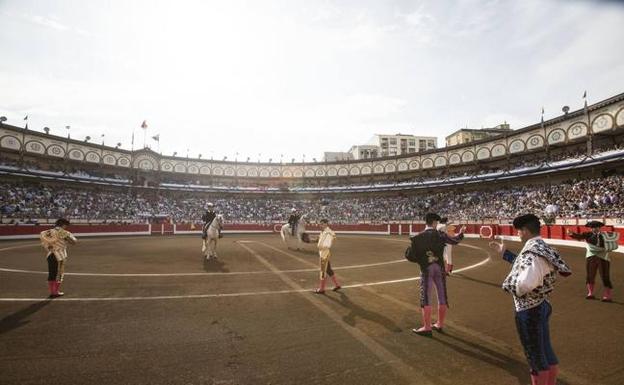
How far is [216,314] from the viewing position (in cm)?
642

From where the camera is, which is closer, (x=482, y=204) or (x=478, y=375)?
(x=478, y=375)

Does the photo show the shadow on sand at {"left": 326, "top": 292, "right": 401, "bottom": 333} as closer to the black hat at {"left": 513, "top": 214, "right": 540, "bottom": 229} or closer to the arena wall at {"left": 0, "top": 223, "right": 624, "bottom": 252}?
the black hat at {"left": 513, "top": 214, "right": 540, "bottom": 229}

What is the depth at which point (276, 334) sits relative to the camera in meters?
5.32

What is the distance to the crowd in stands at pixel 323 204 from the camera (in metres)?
28.7

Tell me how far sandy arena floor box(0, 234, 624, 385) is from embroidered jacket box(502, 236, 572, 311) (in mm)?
1240

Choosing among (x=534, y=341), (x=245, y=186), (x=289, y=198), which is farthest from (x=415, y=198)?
(x=534, y=341)

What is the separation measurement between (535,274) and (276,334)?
12.6ft

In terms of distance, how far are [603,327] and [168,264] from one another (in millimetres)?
13160

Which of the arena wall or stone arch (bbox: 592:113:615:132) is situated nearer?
the arena wall

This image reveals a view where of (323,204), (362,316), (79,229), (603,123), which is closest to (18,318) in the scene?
(362,316)

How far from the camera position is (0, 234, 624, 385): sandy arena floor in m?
3.95

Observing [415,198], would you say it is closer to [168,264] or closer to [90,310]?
[168,264]

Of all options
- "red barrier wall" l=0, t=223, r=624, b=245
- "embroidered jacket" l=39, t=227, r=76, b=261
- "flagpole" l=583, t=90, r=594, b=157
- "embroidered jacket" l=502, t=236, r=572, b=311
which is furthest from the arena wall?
"embroidered jacket" l=39, t=227, r=76, b=261

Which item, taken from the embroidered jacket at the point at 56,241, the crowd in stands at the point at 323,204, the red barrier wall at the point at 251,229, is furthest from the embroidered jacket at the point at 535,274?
the crowd in stands at the point at 323,204
